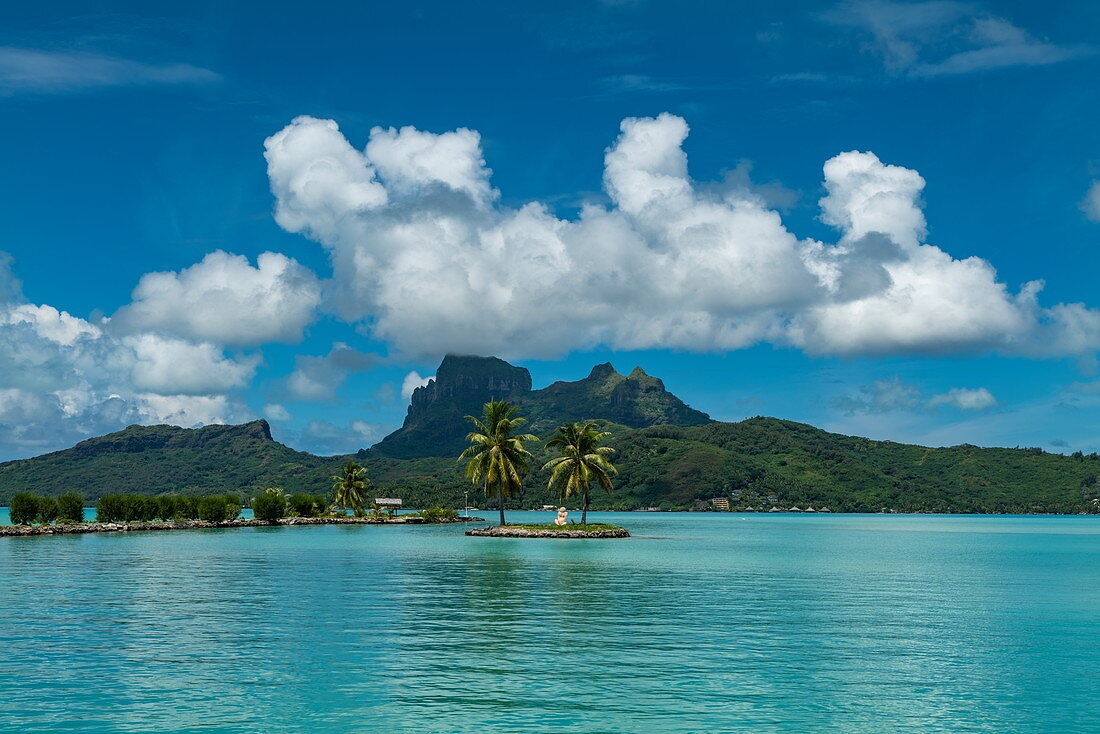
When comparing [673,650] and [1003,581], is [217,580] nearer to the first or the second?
[673,650]

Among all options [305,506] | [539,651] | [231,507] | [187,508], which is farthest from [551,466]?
[539,651]

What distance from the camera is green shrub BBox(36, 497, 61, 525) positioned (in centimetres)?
12469

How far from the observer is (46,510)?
4948 inches

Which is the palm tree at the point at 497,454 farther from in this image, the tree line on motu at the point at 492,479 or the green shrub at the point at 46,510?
the green shrub at the point at 46,510

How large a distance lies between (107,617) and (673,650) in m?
24.0

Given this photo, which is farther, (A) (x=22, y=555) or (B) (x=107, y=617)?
(A) (x=22, y=555)

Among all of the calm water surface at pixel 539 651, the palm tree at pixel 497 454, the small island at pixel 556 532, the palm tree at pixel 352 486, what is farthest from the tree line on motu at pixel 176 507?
the calm water surface at pixel 539 651

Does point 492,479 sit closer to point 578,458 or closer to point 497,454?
point 497,454

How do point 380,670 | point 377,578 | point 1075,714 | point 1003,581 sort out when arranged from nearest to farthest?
point 1075,714 → point 380,670 → point 377,578 → point 1003,581

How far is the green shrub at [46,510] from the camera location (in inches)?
A: 4909

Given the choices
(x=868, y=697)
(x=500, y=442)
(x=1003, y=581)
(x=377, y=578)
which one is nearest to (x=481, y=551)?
(x=377, y=578)

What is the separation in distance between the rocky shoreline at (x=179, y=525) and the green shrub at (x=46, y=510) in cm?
441

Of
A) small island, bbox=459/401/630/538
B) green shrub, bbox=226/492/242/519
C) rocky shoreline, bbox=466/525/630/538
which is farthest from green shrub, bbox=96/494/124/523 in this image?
rocky shoreline, bbox=466/525/630/538

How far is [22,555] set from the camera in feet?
251
